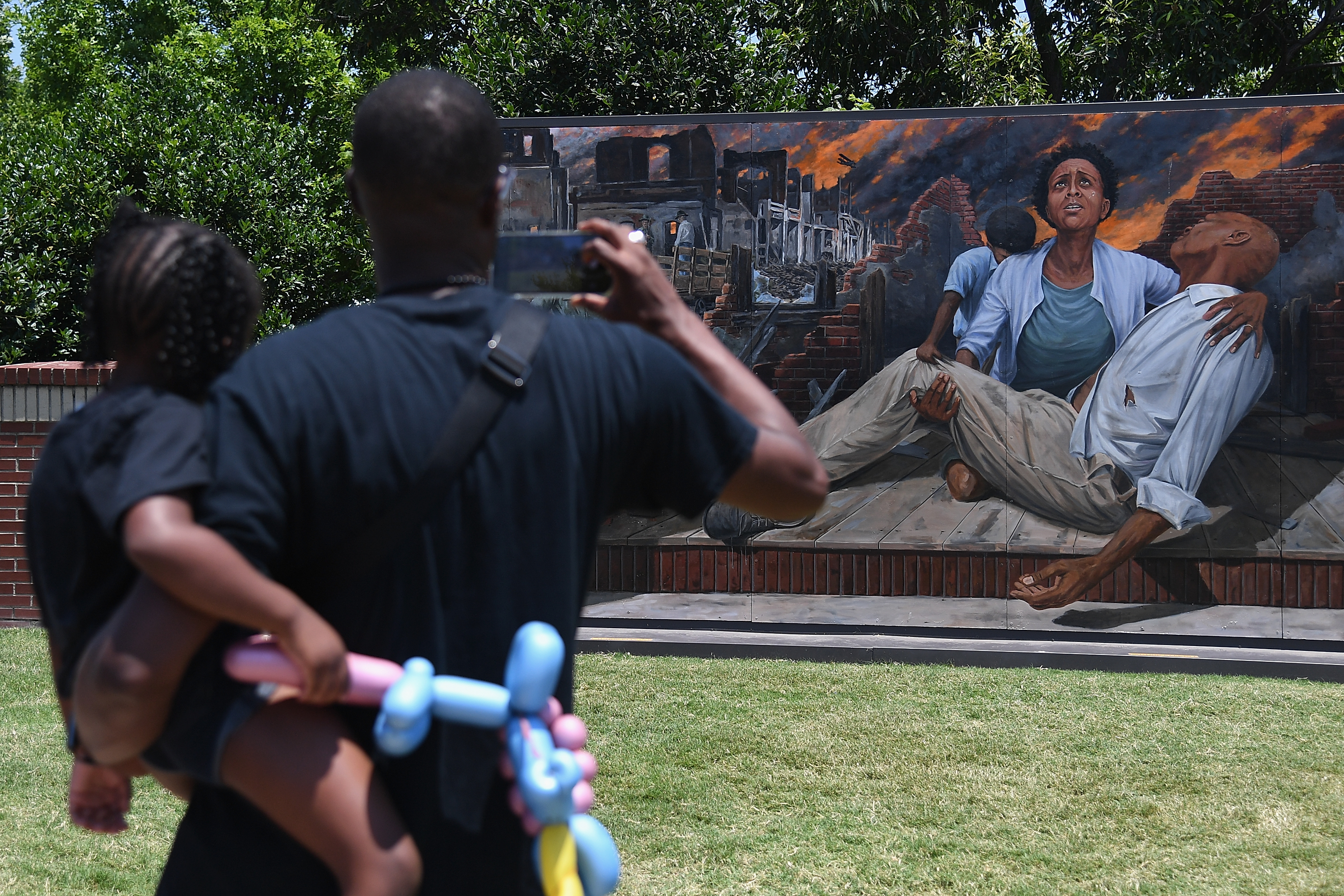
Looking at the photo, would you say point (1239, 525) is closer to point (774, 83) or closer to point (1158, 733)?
point (1158, 733)

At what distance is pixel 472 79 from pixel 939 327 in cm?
694

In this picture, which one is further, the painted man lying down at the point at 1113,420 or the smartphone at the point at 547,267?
the painted man lying down at the point at 1113,420

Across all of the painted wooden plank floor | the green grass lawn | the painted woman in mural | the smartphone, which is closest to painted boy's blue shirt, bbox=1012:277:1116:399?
the painted woman in mural

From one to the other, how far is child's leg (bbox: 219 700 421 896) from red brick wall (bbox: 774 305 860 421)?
731 centimetres

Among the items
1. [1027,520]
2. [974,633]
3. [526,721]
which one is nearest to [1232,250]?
[1027,520]

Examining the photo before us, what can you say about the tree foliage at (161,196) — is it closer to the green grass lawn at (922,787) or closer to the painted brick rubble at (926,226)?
the green grass lawn at (922,787)

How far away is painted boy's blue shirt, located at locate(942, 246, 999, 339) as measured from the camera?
851 cm

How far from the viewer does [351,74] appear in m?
20.7

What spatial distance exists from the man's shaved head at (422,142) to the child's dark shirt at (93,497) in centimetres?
41

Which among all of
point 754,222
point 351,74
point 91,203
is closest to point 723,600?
point 754,222

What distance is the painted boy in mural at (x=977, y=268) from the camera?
27.8 feet

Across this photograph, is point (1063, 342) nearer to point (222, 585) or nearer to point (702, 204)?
point (702, 204)

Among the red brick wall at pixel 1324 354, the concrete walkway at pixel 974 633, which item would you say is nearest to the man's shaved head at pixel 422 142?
the concrete walkway at pixel 974 633

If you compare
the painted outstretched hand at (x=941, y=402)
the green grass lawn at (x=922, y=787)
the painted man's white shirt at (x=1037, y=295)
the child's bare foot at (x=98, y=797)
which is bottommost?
the green grass lawn at (x=922, y=787)
